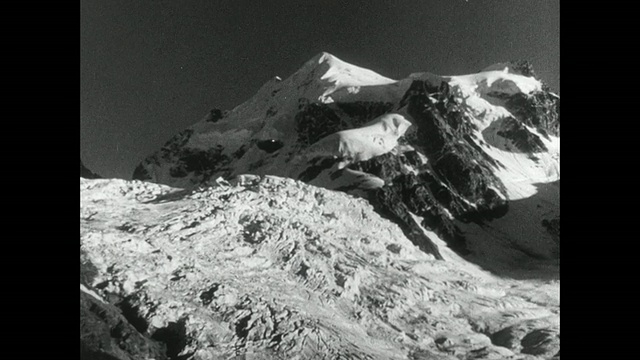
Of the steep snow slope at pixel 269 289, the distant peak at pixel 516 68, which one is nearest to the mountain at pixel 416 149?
the distant peak at pixel 516 68

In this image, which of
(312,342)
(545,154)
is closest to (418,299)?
(312,342)

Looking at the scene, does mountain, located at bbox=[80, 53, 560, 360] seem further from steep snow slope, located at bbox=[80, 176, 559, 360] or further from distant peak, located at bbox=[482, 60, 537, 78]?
distant peak, located at bbox=[482, 60, 537, 78]

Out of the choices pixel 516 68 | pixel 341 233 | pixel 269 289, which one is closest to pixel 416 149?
pixel 341 233

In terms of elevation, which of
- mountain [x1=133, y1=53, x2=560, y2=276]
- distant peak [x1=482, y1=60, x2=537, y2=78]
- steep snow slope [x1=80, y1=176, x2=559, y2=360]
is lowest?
steep snow slope [x1=80, y1=176, x2=559, y2=360]

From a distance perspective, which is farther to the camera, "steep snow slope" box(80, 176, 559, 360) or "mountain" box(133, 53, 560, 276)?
"mountain" box(133, 53, 560, 276)

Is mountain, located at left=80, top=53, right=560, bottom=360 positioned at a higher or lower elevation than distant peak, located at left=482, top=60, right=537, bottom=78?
lower

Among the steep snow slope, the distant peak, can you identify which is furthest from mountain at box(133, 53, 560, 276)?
the steep snow slope
